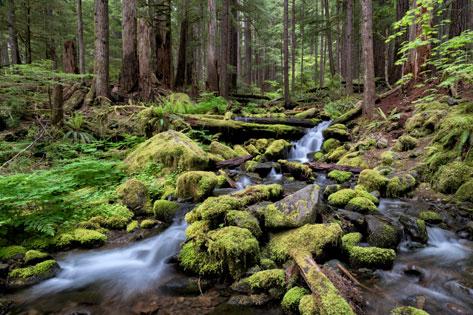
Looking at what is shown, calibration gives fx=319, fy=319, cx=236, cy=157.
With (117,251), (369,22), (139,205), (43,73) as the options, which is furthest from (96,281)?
(369,22)

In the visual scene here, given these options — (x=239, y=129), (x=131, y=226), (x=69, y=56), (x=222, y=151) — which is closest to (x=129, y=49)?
(x=69, y=56)

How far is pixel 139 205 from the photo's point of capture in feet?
21.6

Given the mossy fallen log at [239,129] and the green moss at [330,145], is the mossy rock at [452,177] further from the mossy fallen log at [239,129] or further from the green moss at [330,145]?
the mossy fallen log at [239,129]

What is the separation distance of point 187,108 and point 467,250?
10.3 metres

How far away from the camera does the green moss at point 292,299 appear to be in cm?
348

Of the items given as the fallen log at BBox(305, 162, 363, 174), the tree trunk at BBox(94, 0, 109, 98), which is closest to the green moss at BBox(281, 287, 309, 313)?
the fallen log at BBox(305, 162, 363, 174)

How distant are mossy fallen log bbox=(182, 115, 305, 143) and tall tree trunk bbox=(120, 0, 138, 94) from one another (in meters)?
3.16

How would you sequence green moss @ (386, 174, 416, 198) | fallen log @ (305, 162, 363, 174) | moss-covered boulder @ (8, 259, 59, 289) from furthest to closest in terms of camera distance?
fallen log @ (305, 162, 363, 174)
green moss @ (386, 174, 416, 198)
moss-covered boulder @ (8, 259, 59, 289)

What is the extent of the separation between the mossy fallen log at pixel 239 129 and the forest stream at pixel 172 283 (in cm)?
659

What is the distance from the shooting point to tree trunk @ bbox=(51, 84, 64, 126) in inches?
368

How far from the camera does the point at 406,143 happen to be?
902cm

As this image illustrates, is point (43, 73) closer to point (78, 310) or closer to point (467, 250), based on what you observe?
point (78, 310)

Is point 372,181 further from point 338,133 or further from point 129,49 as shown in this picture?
point 129,49

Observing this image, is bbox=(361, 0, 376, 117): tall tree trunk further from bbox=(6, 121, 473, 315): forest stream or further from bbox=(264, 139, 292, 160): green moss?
bbox=(6, 121, 473, 315): forest stream
